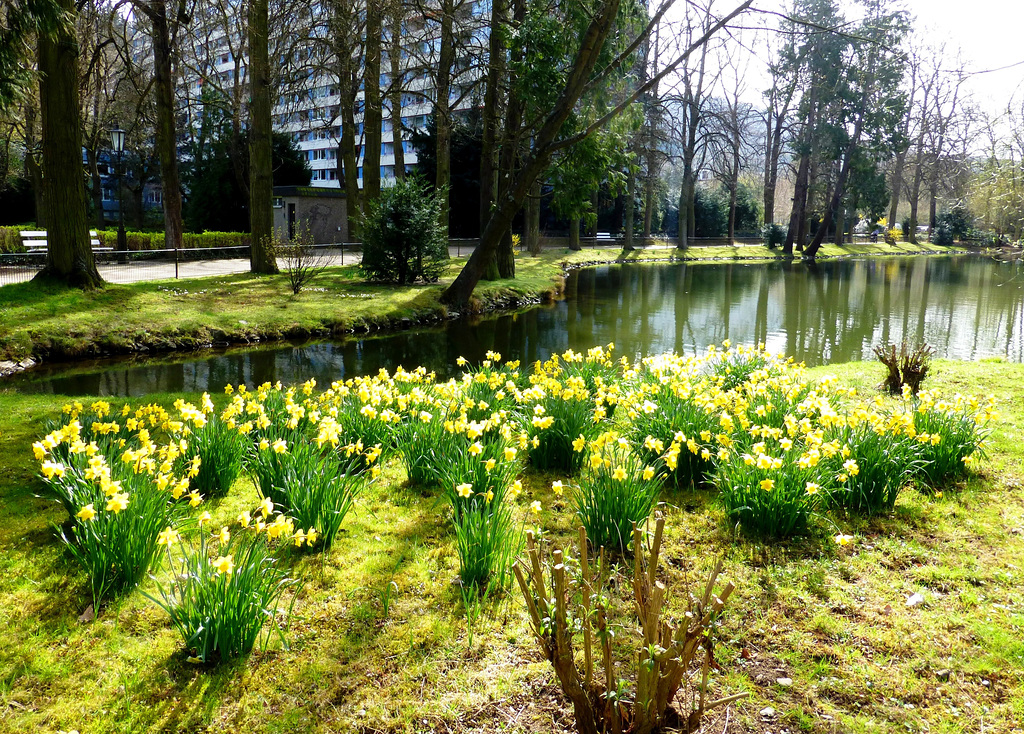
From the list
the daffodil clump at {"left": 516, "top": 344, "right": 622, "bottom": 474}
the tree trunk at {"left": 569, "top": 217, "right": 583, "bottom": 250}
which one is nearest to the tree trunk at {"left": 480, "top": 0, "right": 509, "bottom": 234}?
the daffodil clump at {"left": 516, "top": 344, "right": 622, "bottom": 474}

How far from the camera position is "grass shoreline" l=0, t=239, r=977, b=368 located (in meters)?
11.7

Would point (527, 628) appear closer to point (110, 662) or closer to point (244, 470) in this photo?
point (110, 662)

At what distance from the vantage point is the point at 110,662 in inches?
115

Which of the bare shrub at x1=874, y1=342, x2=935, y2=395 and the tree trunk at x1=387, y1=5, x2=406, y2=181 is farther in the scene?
the tree trunk at x1=387, y1=5, x2=406, y2=181

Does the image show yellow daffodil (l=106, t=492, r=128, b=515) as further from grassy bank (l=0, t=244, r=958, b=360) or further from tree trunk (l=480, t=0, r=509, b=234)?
tree trunk (l=480, t=0, r=509, b=234)

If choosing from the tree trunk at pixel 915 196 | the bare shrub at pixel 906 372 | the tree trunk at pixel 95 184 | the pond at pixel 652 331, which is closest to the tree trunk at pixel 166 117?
the tree trunk at pixel 95 184

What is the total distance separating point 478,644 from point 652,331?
1389cm

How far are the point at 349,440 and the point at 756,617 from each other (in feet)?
9.81

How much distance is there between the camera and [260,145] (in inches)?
740

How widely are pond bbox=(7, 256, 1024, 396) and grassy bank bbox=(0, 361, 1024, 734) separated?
23.0ft

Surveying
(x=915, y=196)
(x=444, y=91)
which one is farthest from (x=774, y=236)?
(x=444, y=91)

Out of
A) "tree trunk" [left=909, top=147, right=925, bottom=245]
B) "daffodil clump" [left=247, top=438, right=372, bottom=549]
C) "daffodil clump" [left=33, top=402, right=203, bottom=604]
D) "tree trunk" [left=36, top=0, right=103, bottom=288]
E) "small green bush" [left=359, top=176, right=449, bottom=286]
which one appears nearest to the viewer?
"daffodil clump" [left=33, top=402, right=203, bottom=604]

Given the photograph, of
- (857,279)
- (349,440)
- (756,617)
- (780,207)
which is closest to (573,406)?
(349,440)

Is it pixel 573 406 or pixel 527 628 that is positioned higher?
pixel 573 406
